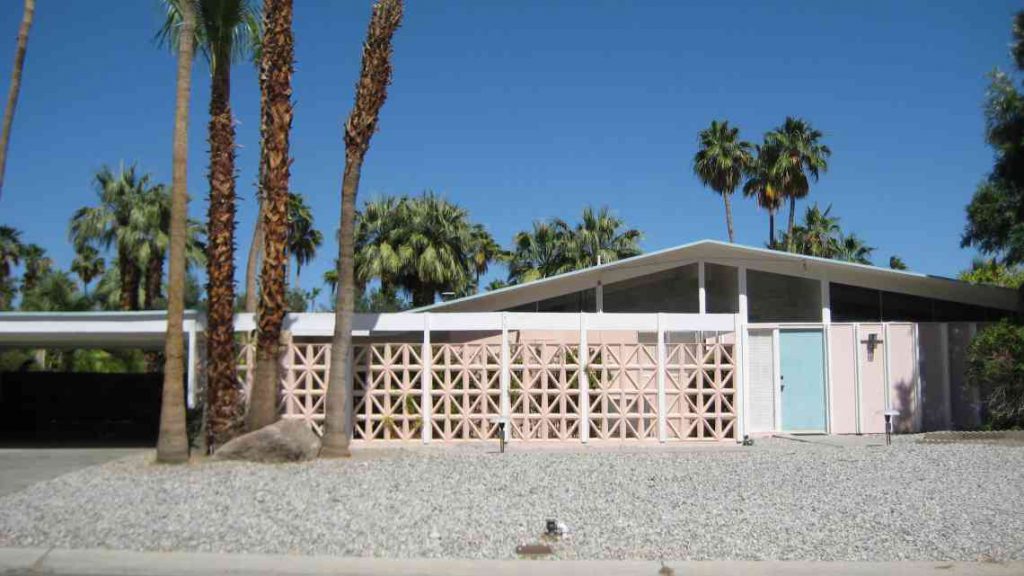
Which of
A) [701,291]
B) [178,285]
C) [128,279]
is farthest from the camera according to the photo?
[128,279]

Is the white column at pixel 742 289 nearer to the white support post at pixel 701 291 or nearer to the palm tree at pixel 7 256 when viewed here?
the white support post at pixel 701 291

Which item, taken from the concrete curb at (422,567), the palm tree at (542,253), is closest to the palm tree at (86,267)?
the palm tree at (542,253)

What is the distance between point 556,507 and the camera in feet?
32.4

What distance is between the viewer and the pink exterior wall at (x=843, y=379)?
19.0m

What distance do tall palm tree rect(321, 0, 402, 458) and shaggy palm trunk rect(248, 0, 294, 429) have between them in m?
0.97

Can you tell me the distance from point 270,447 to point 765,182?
25539mm

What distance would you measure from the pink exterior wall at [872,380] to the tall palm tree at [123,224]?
72.0 ft

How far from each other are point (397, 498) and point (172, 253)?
5.82 metres

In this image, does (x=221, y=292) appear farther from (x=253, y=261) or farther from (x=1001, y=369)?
(x=1001, y=369)

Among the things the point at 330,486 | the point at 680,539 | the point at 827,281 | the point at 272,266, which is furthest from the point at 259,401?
the point at 827,281

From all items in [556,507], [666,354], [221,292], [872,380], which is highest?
[221,292]

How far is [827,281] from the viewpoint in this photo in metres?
19.3

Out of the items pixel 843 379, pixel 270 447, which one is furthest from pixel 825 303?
pixel 270 447

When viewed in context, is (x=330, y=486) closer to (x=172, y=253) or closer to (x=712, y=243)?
(x=172, y=253)
